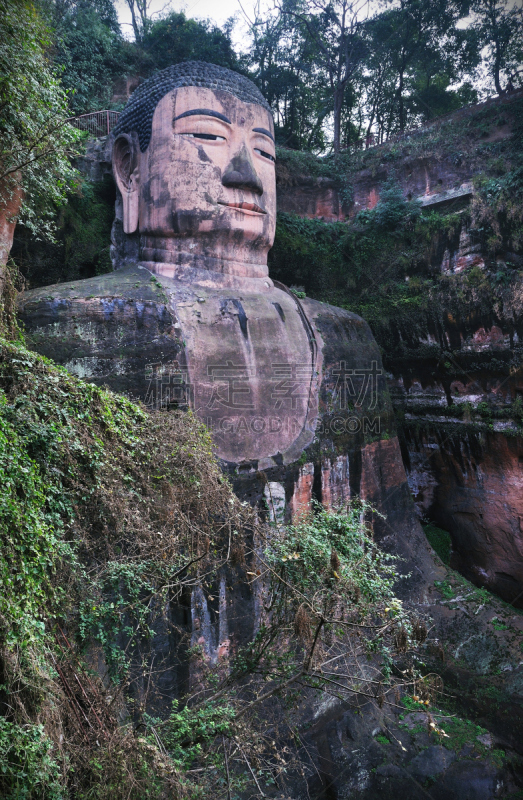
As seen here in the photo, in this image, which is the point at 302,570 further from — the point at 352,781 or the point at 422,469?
the point at 422,469

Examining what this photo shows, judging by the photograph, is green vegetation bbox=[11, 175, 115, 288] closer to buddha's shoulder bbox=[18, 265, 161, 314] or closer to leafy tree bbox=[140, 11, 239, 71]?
buddha's shoulder bbox=[18, 265, 161, 314]

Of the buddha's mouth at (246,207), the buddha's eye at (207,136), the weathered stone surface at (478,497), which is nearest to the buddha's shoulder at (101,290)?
the buddha's mouth at (246,207)

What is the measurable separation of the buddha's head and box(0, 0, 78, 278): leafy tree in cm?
148

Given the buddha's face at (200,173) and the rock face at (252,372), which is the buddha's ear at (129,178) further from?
the rock face at (252,372)

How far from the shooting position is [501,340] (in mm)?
9562

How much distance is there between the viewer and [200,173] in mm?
7508

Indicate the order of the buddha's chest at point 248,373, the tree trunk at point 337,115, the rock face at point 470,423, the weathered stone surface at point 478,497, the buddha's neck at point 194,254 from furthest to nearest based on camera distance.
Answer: the tree trunk at point 337,115, the weathered stone surface at point 478,497, the rock face at point 470,423, the buddha's neck at point 194,254, the buddha's chest at point 248,373

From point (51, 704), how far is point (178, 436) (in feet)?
9.16

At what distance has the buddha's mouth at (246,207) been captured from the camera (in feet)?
25.2

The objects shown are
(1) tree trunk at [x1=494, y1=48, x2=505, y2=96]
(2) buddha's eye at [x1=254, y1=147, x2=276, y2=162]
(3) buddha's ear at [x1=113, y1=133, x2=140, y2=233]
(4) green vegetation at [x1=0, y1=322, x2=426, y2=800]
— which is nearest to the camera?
(4) green vegetation at [x1=0, y1=322, x2=426, y2=800]

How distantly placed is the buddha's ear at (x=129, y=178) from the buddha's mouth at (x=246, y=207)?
1.39m

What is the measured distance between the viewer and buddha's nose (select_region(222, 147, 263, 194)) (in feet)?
24.9

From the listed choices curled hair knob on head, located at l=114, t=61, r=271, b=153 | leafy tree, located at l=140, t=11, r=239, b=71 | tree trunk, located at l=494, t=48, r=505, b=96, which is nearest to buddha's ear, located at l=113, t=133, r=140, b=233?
curled hair knob on head, located at l=114, t=61, r=271, b=153

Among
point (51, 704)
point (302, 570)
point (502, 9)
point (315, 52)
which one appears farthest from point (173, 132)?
point (502, 9)
